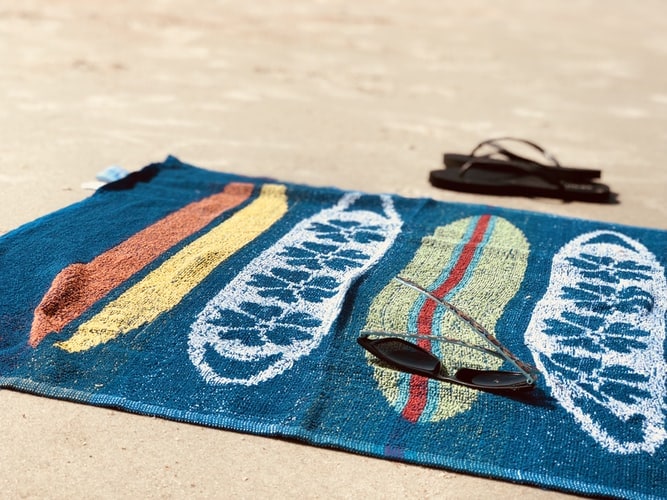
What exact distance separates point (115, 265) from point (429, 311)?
0.94 meters

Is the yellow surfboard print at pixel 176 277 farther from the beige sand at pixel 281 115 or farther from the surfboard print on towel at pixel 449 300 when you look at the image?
the surfboard print on towel at pixel 449 300

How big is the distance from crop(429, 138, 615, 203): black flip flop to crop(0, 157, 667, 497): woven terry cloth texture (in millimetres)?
309

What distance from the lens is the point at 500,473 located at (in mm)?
1803

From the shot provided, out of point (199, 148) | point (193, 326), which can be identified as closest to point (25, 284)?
point (193, 326)

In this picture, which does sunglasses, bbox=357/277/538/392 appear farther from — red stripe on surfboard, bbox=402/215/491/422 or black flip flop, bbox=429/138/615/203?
black flip flop, bbox=429/138/615/203

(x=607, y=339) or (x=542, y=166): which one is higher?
(x=542, y=166)

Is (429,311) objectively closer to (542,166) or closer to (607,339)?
(607,339)

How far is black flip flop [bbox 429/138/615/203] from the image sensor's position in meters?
3.54

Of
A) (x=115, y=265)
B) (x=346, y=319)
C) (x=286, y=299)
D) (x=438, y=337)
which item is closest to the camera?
(x=438, y=337)

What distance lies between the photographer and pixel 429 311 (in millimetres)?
2373

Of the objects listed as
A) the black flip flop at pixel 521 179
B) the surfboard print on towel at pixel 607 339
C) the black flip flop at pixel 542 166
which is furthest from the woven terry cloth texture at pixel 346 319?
the black flip flop at pixel 542 166

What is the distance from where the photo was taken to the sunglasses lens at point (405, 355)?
2.06 meters

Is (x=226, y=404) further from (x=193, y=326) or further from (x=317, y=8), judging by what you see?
(x=317, y=8)

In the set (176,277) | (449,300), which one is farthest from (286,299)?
(449,300)
